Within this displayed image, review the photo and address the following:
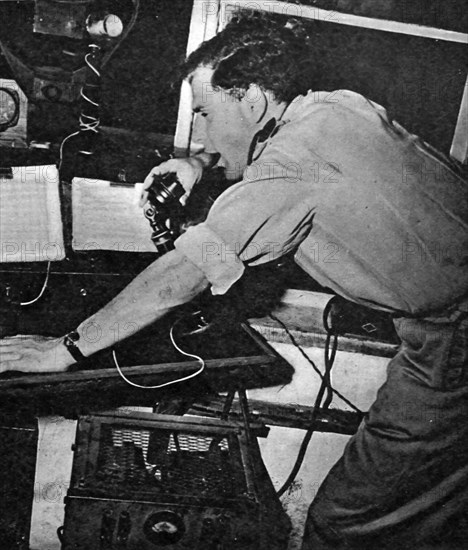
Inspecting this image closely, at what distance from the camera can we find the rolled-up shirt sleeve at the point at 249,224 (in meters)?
1.12

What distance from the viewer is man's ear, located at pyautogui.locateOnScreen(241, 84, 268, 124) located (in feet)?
4.05

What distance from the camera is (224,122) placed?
50.7 inches

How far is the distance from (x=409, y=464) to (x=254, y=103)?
97 cm

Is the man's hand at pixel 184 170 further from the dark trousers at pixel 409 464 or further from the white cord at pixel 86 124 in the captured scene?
the dark trousers at pixel 409 464

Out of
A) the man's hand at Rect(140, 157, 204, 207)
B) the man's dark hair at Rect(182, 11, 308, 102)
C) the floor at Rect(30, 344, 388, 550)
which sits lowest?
the floor at Rect(30, 344, 388, 550)

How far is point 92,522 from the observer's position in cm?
114

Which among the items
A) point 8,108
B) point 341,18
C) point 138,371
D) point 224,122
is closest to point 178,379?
point 138,371

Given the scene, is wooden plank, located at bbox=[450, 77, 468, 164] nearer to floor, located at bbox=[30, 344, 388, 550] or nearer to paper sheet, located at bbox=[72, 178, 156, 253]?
floor, located at bbox=[30, 344, 388, 550]

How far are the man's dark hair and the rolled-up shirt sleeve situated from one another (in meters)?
0.23

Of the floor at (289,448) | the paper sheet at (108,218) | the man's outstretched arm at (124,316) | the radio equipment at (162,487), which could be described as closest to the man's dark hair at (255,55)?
the paper sheet at (108,218)

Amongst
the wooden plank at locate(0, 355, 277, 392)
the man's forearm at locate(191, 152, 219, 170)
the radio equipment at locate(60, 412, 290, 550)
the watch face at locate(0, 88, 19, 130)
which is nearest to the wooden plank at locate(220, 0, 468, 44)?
the man's forearm at locate(191, 152, 219, 170)

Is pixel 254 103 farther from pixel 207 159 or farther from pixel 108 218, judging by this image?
pixel 108 218

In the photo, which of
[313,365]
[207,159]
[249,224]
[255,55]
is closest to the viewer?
[249,224]

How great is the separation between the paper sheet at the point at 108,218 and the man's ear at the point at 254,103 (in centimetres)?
31
